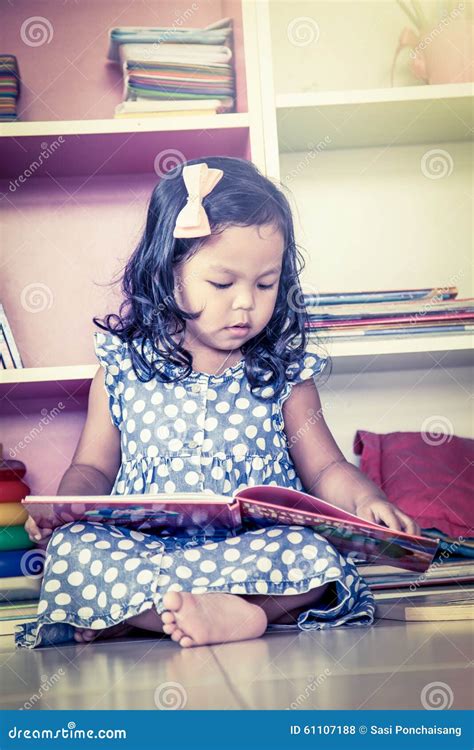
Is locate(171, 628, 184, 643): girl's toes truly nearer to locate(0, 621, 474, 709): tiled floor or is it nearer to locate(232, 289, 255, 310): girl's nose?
locate(0, 621, 474, 709): tiled floor

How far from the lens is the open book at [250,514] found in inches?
38.1

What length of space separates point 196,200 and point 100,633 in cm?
58

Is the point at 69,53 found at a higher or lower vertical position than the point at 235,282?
higher

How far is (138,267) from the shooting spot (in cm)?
144

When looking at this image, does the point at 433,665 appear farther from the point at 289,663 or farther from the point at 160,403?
the point at 160,403

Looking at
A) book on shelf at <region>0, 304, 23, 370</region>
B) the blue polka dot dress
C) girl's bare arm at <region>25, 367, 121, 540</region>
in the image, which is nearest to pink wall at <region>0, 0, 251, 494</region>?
book on shelf at <region>0, 304, 23, 370</region>

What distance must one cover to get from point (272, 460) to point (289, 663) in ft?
1.66

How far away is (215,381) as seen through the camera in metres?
1.36

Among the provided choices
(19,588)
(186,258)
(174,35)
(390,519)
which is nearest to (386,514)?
(390,519)

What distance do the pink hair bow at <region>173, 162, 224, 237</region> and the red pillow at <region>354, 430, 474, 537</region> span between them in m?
0.56

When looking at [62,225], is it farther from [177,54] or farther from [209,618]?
[209,618]

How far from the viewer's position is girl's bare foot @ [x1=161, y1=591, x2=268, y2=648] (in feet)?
3.11
